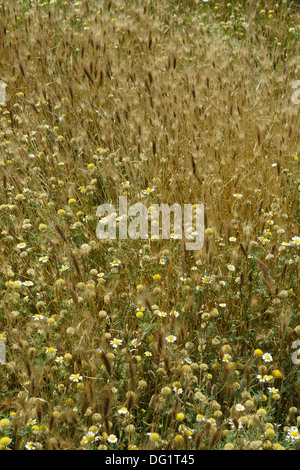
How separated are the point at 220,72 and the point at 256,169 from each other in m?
1.00

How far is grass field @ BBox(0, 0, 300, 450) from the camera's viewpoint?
190 cm

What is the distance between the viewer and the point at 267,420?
198 cm

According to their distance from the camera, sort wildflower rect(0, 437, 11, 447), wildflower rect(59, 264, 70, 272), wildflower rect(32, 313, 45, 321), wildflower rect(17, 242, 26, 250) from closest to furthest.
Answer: wildflower rect(0, 437, 11, 447), wildflower rect(32, 313, 45, 321), wildflower rect(59, 264, 70, 272), wildflower rect(17, 242, 26, 250)

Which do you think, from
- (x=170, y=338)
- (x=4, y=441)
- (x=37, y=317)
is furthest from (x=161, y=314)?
(x=4, y=441)

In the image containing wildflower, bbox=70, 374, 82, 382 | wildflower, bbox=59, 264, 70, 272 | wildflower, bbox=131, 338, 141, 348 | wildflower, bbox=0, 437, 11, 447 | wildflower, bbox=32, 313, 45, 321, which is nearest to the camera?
wildflower, bbox=0, 437, 11, 447

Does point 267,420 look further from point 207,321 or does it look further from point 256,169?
point 256,169

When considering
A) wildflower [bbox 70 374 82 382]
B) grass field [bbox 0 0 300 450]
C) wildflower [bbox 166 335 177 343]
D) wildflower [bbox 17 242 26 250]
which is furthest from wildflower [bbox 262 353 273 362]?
wildflower [bbox 17 242 26 250]

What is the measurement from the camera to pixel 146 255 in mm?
2473

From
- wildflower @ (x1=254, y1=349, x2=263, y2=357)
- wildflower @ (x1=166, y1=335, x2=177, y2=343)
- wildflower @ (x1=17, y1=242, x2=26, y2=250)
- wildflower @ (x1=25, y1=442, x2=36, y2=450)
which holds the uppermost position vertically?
wildflower @ (x1=17, y1=242, x2=26, y2=250)

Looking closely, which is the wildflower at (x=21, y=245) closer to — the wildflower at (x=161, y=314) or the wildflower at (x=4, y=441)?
the wildflower at (x=161, y=314)

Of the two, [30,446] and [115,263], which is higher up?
[115,263]

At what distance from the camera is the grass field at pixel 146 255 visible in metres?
1.90

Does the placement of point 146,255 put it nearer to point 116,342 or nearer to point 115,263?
point 115,263

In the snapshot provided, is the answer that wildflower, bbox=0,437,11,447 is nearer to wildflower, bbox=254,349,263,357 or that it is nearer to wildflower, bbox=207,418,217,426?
wildflower, bbox=207,418,217,426
